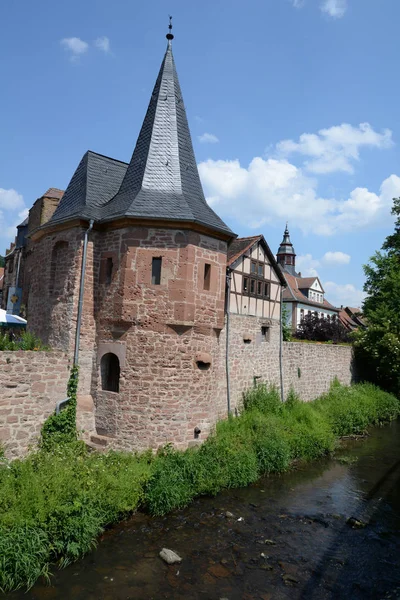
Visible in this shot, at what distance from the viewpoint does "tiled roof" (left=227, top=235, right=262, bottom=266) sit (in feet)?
48.4

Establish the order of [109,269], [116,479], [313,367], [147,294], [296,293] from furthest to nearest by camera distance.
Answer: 1. [296,293]
2. [313,367]
3. [109,269]
4. [147,294]
5. [116,479]

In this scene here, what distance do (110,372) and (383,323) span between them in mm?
16621

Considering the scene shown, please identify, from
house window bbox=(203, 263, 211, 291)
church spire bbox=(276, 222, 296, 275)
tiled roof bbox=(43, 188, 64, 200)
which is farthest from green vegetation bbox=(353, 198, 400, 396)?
church spire bbox=(276, 222, 296, 275)

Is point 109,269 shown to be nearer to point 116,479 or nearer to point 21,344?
point 21,344

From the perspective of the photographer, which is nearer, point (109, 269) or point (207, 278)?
point (109, 269)

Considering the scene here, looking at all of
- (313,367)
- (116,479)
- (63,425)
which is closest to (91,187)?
(63,425)

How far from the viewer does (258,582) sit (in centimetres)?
682

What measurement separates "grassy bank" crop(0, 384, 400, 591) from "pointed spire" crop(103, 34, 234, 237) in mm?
5773

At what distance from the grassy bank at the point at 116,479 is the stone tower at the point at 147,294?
1.02 meters

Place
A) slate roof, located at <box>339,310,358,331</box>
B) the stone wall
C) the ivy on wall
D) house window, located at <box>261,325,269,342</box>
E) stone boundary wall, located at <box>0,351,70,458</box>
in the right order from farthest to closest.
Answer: slate roof, located at <box>339,310,358,331</box>
house window, located at <box>261,325,269,342</box>
the stone wall
the ivy on wall
stone boundary wall, located at <box>0,351,70,458</box>

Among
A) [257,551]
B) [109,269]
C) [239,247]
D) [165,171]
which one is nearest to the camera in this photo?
[257,551]

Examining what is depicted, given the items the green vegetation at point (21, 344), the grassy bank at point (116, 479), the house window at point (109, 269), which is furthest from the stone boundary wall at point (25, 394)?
the house window at point (109, 269)

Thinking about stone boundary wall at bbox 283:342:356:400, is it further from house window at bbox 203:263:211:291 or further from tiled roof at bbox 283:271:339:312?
tiled roof at bbox 283:271:339:312

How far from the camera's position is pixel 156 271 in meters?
11.0
